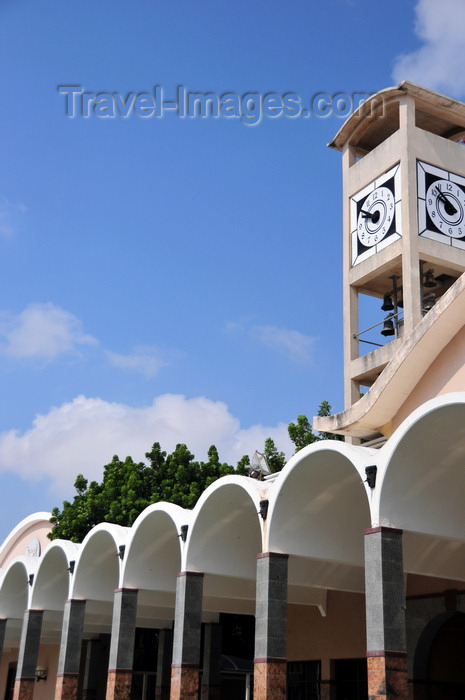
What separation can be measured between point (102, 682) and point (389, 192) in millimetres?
18875

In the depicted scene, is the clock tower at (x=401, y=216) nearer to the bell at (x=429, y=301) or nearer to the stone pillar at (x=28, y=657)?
the bell at (x=429, y=301)

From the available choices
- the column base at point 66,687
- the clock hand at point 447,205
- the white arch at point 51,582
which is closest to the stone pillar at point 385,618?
the column base at point 66,687

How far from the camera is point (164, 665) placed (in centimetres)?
2520

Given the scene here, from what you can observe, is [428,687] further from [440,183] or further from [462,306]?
[440,183]

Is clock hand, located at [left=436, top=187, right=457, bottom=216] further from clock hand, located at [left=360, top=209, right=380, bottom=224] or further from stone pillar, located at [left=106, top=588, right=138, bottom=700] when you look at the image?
stone pillar, located at [left=106, top=588, right=138, bottom=700]

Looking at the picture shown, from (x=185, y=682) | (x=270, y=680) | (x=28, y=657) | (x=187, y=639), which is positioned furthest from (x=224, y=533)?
(x=28, y=657)

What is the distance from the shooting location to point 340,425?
16.0 meters

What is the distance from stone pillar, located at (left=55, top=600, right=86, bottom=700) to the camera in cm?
2011

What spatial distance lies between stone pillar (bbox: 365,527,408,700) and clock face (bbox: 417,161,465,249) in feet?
37.1

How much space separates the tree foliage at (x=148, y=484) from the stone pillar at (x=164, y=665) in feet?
13.7

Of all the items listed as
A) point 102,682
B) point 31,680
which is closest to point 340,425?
point 31,680

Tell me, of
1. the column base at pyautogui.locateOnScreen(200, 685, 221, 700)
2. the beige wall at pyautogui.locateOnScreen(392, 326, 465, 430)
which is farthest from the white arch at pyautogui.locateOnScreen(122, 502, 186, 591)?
the beige wall at pyautogui.locateOnScreen(392, 326, 465, 430)

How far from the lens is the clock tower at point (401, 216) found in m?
21.3

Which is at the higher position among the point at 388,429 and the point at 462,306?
the point at 462,306
